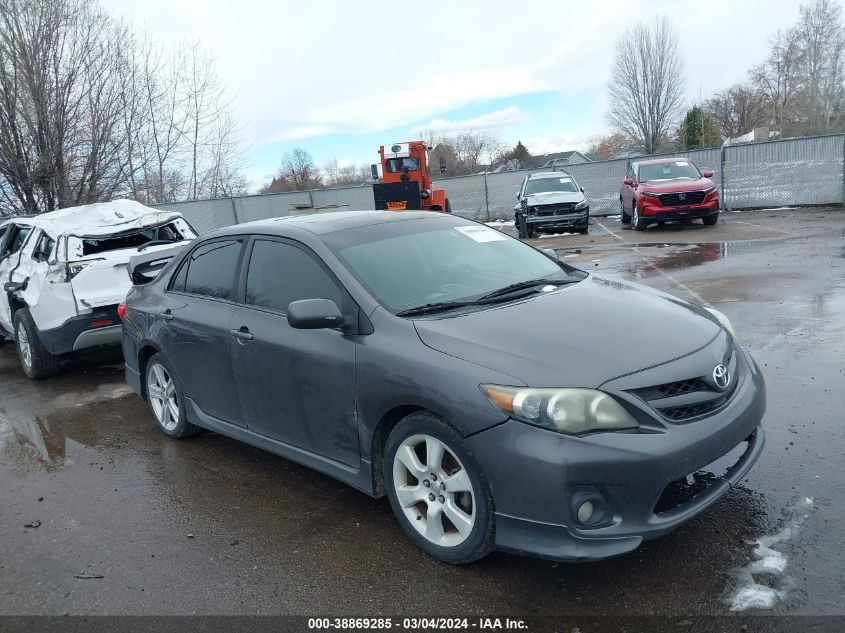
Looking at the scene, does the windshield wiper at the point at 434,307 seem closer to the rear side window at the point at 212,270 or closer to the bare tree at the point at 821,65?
the rear side window at the point at 212,270

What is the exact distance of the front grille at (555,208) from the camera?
17.1m

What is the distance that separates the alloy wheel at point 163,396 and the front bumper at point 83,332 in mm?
2043

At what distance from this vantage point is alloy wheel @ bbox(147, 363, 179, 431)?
5211mm

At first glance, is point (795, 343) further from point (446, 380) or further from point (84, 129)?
point (84, 129)

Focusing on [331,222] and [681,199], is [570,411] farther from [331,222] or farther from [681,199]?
[681,199]

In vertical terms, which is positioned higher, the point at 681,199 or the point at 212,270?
the point at 212,270

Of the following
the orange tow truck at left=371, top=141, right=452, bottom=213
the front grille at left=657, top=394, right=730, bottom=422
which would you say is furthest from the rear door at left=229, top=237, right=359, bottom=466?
the orange tow truck at left=371, top=141, right=452, bottom=213

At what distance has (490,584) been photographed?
3.04 m

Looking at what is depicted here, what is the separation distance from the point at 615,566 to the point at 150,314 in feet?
12.6

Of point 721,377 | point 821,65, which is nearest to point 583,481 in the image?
point 721,377

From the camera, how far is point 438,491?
10.4ft

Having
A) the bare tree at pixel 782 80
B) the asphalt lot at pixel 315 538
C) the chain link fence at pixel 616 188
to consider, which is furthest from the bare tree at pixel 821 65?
the asphalt lot at pixel 315 538

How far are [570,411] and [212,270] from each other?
2949mm

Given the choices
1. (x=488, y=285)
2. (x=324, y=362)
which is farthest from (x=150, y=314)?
(x=488, y=285)
